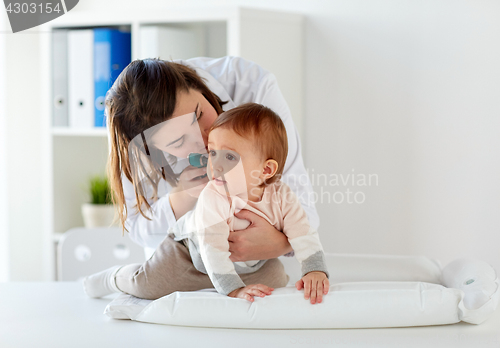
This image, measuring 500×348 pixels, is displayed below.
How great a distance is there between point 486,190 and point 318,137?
1.71 ft

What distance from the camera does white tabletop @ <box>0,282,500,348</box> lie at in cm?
65

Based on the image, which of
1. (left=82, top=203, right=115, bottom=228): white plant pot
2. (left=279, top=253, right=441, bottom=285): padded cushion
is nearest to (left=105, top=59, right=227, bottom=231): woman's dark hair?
(left=279, top=253, right=441, bottom=285): padded cushion

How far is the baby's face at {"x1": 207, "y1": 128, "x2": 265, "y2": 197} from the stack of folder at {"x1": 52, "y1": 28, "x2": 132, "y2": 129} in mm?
897

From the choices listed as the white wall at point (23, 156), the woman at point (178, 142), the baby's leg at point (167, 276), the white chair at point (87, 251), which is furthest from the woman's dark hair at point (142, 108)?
the white wall at point (23, 156)

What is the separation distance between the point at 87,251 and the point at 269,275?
0.69 meters

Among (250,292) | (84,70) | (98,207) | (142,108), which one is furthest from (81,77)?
(250,292)

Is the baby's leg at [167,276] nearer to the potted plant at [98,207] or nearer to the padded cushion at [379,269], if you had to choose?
the padded cushion at [379,269]

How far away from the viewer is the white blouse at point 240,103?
0.95 metres

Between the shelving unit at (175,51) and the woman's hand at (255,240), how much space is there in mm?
727

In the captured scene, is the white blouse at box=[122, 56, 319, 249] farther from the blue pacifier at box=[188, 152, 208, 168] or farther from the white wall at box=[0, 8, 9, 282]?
the white wall at box=[0, 8, 9, 282]

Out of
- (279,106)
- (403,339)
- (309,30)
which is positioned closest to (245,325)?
(403,339)

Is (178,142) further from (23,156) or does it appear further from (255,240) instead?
(23,156)

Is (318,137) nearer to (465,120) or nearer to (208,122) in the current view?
(465,120)

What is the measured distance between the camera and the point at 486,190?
1300 mm
